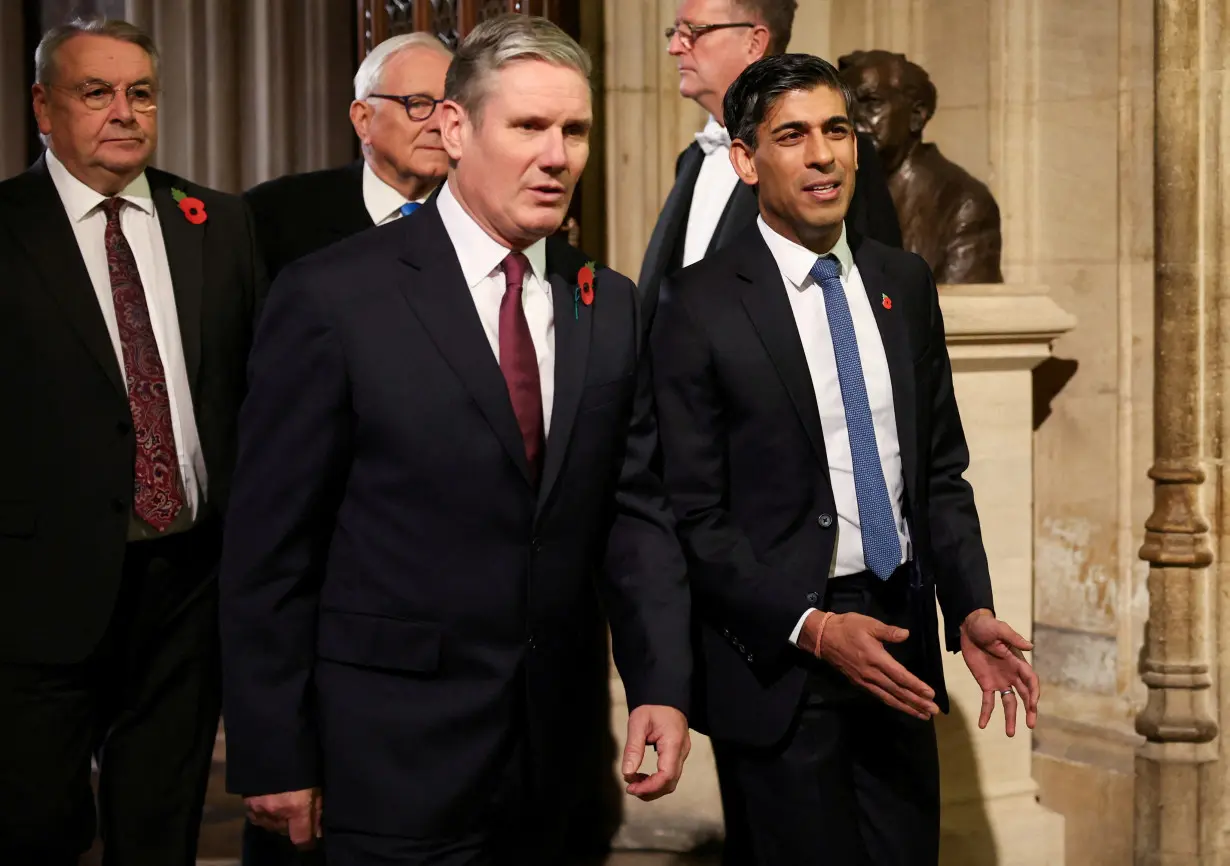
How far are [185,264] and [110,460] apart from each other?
0.43 metres

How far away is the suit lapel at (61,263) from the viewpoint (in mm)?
2971

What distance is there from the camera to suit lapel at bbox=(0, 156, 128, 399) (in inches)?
117

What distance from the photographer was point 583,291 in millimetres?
2475

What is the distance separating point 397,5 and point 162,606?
244cm

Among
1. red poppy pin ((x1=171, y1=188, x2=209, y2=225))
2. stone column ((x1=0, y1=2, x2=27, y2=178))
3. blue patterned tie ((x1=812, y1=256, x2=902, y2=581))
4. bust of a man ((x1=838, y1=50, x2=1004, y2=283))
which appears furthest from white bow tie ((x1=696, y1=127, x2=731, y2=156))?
stone column ((x1=0, y1=2, x2=27, y2=178))

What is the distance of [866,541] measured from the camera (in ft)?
8.86

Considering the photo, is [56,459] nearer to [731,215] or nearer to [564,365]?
[564,365]

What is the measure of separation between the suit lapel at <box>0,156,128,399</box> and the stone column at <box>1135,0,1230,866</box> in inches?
109

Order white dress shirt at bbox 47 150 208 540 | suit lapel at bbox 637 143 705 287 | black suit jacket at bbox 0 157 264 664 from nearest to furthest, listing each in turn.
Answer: black suit jacket at bbox 0 157 264 664, white dress shirt at bbox 47 150 208 540, suit lapel at bbox 637 143 705 287

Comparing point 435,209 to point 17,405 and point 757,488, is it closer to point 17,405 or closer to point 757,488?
point 757,488

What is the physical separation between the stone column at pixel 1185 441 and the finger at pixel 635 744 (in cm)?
250

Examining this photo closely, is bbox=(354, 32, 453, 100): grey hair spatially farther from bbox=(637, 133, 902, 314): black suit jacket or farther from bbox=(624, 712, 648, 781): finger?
bbox=(624, 712, 648, 781): finger

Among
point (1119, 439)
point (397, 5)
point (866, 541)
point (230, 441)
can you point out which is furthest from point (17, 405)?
point (1119, 439)

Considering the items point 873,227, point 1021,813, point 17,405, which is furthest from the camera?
point 1021,813
